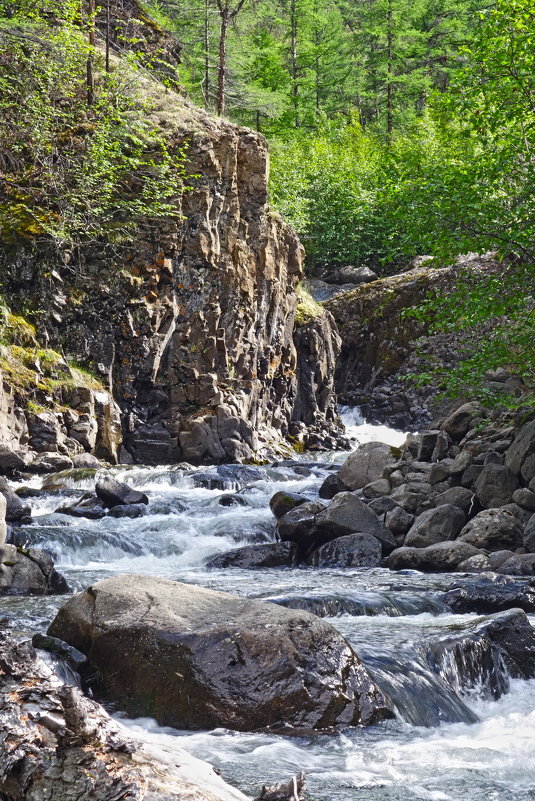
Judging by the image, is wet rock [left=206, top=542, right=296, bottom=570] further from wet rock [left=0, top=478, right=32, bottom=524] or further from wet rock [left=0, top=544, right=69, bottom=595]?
wet rock [left=0, top=478, right=32, bottom=524]

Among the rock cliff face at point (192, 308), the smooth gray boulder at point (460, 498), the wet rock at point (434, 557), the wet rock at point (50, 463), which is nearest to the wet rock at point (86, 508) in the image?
the wet rock at point (50, 463)

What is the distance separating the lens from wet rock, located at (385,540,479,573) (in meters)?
11.9

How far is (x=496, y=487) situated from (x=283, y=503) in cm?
416

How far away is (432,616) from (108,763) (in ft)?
21.1

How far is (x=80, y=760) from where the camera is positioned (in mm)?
3086

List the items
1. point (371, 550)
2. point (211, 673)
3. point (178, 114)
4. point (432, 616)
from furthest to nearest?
1. point (178, 114)
2. point (371, 550)
3. point (432, 616)
4. point (211, 673)

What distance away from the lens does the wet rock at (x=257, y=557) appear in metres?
12.5

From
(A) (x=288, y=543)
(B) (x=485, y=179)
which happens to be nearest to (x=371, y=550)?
(A) (x=288, y=543)

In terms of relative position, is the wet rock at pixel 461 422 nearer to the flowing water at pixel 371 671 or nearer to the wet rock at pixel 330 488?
the wet rock at pixel 330 488

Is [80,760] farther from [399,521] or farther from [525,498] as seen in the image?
[399,521]

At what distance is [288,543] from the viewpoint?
43.0 ft

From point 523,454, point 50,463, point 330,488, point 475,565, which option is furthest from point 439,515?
point 50,463

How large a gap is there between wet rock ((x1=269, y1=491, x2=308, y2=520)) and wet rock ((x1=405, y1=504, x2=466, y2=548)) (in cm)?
285

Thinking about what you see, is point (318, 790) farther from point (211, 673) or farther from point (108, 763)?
point (108, 763)
